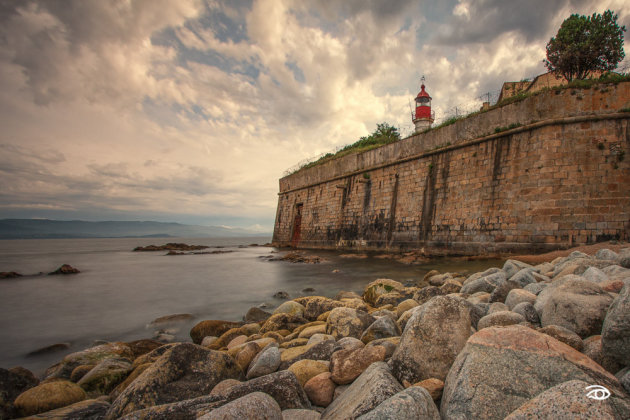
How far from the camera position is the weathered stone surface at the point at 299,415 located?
68.6 inches

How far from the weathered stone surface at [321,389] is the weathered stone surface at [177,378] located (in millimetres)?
797

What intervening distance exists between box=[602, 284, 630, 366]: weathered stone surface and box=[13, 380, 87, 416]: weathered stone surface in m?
3.84

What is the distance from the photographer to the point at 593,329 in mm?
2061

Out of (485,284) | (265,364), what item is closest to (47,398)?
(265,364)

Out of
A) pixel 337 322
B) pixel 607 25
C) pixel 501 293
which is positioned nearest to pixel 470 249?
pixel 501 293

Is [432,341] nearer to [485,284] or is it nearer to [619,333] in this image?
[619,333]

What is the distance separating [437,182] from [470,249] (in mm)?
3584

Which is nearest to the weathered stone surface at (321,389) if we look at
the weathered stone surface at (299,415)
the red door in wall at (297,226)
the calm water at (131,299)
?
the weathered stone surface at (299,415)

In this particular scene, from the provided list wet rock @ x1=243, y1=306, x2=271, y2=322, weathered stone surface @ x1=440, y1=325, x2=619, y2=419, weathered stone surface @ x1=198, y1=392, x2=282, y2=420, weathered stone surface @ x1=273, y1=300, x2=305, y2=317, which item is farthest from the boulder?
wet rock @ x1=243, y1=306, x2=271, y2=322

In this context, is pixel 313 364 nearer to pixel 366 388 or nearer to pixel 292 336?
pixel 366 388

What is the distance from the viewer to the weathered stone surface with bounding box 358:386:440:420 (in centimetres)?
130

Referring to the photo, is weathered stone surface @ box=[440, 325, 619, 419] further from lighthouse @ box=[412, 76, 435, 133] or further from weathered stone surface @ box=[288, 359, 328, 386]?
lighthouse @ box=[412, 76, 435, 133]

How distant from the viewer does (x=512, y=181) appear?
10.8 m

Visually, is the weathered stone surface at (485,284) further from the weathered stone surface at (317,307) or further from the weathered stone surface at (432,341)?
the weathered stone surface at (432,341)
